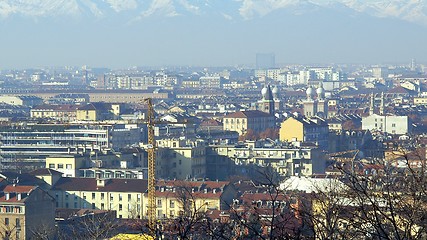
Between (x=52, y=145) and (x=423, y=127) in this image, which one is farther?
(x=423, y=127)

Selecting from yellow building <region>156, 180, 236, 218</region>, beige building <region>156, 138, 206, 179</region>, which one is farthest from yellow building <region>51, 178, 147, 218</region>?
beige building <region>156, 138, 206, 179</region>

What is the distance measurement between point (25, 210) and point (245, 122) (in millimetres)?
36691

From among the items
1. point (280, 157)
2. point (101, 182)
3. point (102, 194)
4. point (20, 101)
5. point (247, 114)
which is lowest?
point (102, 194)

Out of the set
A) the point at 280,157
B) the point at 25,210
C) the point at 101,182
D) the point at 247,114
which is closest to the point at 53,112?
the point at 247,114

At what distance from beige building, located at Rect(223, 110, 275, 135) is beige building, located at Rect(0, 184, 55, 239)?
34.6 meters

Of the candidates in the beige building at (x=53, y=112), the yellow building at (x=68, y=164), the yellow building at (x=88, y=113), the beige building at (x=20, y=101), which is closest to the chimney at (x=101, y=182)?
the yellow building at (x=68, y=164)

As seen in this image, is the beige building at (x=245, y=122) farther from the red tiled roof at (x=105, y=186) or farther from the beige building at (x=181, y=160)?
the red tiled roof at (x=105, y=186)

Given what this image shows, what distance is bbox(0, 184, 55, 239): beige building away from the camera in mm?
25312

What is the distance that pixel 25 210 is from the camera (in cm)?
2570

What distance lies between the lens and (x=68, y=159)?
3669cm

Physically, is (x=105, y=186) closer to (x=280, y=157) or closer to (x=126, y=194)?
(x=126, y=194)

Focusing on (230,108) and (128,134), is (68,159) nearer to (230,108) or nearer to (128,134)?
(128,134)

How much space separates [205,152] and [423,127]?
2394 cm

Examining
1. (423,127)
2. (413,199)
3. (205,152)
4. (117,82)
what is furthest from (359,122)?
(117,82)
